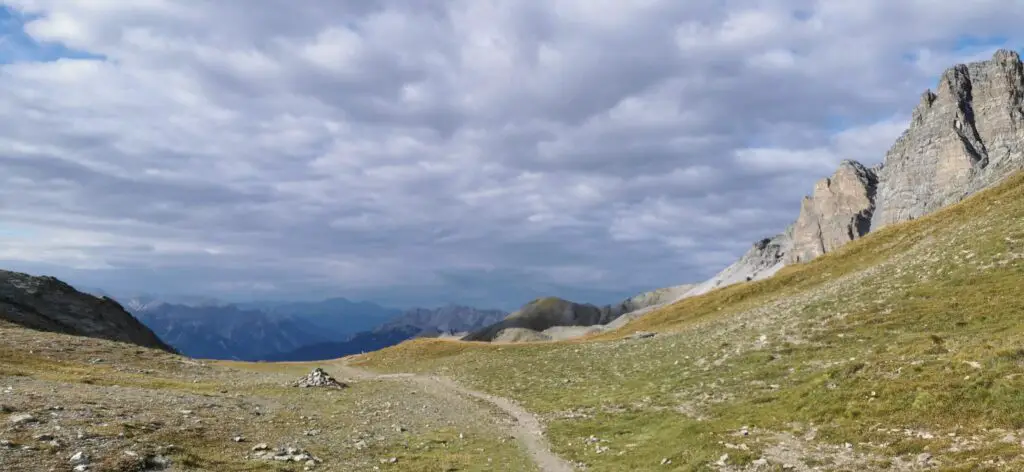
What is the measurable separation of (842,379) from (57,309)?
13132 centimetres

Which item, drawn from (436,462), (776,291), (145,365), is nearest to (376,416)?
(436,462)

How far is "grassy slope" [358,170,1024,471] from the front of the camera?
796 inches

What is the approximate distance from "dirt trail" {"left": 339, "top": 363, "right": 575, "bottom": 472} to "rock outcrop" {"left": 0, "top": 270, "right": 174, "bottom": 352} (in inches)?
2745

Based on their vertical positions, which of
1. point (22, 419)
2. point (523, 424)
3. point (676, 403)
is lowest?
point (523, 424)

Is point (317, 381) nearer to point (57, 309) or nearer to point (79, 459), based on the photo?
point (79, 459)

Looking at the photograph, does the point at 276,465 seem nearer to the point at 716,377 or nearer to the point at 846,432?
the point at 846,432

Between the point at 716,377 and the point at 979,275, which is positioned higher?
the point at 979,275

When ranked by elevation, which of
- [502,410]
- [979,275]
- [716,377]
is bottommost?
[502,410]

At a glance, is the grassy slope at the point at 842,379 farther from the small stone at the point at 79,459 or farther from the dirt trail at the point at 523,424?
the small stone at the point at 79,459

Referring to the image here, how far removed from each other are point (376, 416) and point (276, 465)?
54.4 feet

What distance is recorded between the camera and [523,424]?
1460 inches

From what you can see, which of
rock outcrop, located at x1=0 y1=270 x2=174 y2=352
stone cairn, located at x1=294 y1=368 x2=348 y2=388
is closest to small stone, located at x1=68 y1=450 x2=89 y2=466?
stone cairn, located at x1=294 y1=368 x2=348 y2=388

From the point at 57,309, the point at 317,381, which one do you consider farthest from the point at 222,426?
the point at 57,309

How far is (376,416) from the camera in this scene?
38938mm
